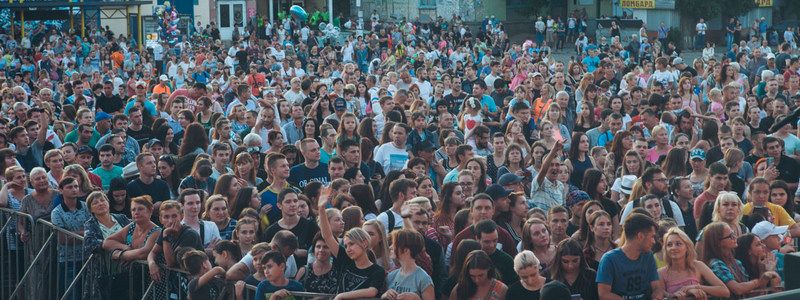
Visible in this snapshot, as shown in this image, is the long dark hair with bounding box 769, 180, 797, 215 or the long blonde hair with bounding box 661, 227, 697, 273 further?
the long dark hair with bounding box 769, 180, 797, 215

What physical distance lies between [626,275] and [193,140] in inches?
250

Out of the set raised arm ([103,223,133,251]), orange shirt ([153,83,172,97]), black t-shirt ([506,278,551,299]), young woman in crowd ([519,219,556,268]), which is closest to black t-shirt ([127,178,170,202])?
raised arm ([103,223,133,251])

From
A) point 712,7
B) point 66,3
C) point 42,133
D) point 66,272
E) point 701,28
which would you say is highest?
point 66,3

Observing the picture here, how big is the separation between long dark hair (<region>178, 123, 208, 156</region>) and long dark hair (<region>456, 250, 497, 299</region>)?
19.2 ft

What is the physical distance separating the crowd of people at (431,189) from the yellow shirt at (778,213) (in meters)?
0.02

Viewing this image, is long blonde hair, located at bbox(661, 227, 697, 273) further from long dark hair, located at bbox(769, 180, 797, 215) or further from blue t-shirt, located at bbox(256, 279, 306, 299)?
long dark hair, located at bbox(769, 180, 797, 215)

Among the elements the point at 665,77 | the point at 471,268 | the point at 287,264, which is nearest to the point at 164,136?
the point at 287,264

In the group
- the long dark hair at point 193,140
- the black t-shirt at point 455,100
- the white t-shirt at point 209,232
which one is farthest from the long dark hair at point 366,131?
the white t-shirt at point 209,232

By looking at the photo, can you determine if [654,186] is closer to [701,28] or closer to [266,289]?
[266,289]

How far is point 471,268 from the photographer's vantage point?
7.99 meters

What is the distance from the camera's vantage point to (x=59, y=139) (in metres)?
14.9

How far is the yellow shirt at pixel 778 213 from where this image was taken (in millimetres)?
10266

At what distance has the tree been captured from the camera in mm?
47906

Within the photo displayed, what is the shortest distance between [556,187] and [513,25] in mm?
42867
